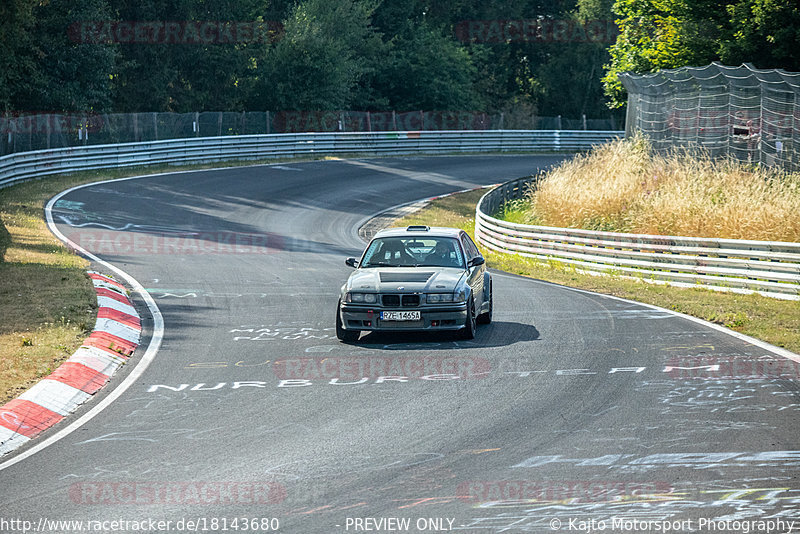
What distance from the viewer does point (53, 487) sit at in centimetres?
720

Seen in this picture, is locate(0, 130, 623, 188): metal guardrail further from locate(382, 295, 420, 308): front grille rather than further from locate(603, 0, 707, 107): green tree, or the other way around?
locate(382, 295, 420, 308): front grille

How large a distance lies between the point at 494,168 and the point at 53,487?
41.7m

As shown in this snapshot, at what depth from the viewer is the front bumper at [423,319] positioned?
1256cm

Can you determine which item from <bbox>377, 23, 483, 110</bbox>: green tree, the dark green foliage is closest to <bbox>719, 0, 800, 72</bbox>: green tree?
the dark green foliage

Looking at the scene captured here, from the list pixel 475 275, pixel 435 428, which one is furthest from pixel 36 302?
pixel 435 428

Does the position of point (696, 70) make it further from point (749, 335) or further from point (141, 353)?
point (141, 353)

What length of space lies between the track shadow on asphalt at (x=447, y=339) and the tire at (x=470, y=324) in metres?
0.07

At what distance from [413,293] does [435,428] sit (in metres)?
4.08

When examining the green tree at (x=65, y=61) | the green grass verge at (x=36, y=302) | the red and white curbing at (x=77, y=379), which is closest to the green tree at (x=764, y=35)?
the green grass verge at (x=36, y=302)

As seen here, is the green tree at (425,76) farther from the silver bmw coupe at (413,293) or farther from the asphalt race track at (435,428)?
the silver bmw coupe at (413,293)

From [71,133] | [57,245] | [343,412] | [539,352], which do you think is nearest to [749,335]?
[539,352]

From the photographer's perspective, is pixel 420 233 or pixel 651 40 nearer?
pixel 420 233

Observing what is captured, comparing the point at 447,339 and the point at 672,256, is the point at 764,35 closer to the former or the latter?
the point at 672,256

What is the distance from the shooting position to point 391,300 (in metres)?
12.6
